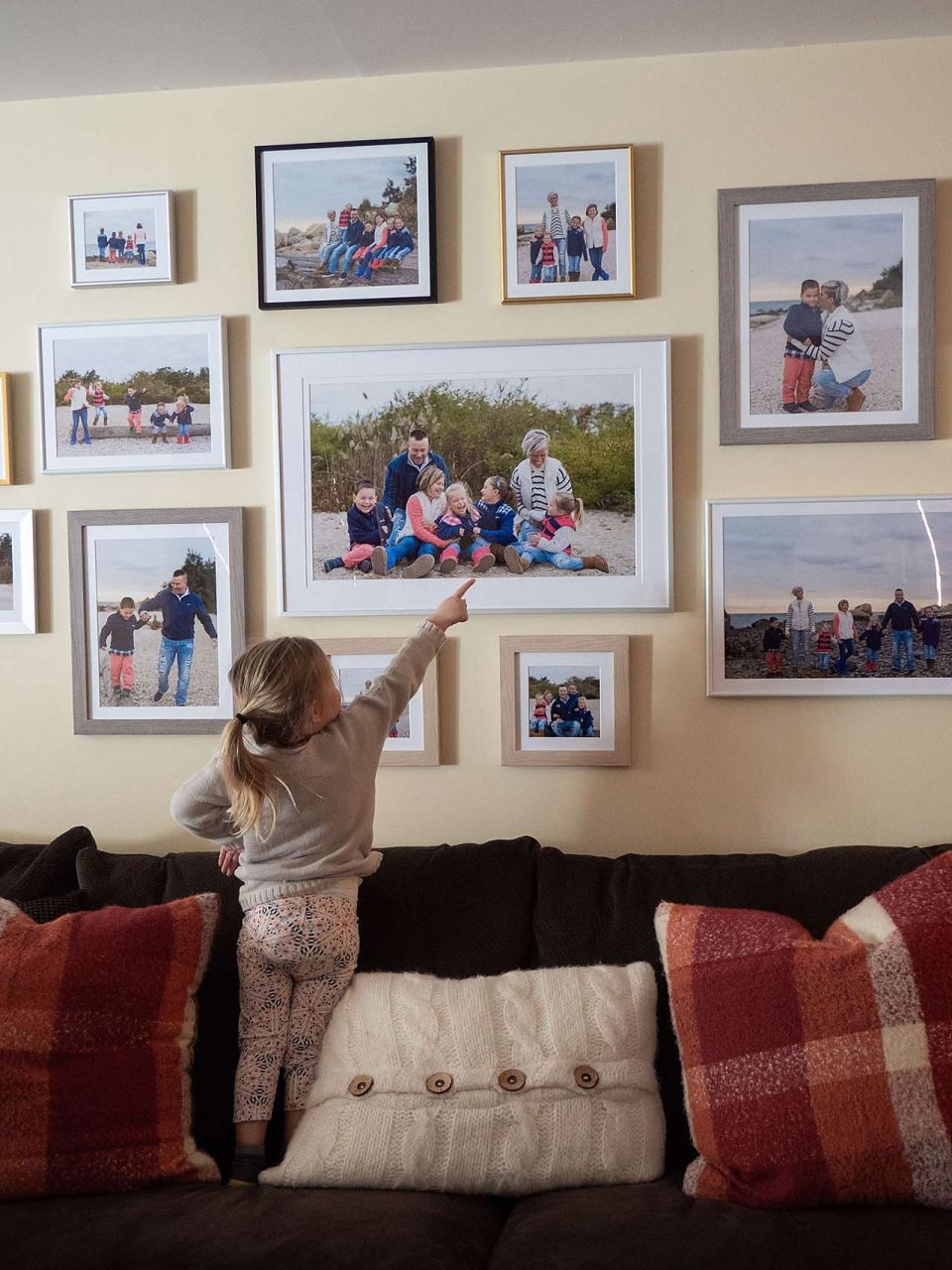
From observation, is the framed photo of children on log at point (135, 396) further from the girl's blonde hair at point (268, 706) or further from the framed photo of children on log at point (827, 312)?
the framed photo of children on log at point (827, 312)

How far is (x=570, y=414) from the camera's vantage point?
226 cm

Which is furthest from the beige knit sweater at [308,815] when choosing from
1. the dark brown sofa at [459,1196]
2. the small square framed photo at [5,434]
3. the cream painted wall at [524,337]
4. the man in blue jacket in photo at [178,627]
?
the small square framed photo at [5,434]

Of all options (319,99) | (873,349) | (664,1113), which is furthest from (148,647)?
(873,349)

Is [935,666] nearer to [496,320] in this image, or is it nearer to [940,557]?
[940,557]

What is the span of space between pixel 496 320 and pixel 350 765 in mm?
984

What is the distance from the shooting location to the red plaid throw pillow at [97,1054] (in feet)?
5.51

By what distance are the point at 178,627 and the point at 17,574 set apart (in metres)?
0.38

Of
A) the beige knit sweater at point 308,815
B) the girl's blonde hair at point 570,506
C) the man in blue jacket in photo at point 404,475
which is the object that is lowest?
the beige knit sweater at point 308,815

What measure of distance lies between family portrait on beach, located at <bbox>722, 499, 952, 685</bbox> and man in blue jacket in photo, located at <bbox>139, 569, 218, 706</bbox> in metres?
1.12

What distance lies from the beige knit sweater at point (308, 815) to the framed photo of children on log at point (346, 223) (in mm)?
916

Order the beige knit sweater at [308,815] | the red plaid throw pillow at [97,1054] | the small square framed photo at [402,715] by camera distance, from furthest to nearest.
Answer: the small square framed photo at [402,715] → the beige knit sweater at [308,815] → the red plaid throw pillow at [97,1054]

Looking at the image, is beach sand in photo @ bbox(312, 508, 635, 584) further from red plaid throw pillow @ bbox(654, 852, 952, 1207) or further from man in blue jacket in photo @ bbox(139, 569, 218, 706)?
red plaid throw pillow @ bbox(654, 852, 952, 1207)

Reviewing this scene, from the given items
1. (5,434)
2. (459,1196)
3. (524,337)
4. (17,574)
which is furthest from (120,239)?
(459,1196)

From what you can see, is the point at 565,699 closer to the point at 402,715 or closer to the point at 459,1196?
the point at 402,715
